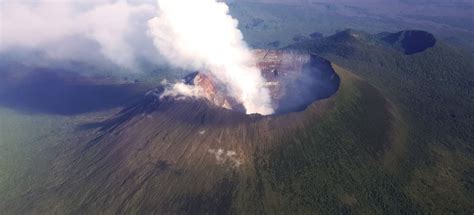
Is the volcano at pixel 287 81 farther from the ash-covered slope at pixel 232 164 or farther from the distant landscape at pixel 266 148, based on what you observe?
the ash-covered slope at pixel 232 164

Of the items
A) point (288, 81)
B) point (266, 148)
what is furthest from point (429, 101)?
point (266, 148)

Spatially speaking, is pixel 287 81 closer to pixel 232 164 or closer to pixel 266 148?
pixel 266 148

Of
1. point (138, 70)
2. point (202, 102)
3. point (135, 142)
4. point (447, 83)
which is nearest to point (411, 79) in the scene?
point (447, 83)

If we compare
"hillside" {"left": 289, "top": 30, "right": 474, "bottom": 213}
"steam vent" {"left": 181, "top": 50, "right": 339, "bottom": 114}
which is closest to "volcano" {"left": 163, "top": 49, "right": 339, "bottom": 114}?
"steam vent" {"left": 181, "top": 50, "right": 339, "bottom": 114}

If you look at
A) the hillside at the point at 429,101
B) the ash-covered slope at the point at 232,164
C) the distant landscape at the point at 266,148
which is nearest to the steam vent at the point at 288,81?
the distant landscape at the point at 266,148

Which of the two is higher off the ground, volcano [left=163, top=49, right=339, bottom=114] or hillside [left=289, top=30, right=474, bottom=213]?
volcano [left=163, top=49, right=339, bottom=114]

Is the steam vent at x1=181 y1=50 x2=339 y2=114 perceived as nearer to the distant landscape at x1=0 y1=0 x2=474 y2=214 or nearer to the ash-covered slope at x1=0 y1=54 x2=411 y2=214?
the distant landscape at x1=0 y1=0 x2=474 y2=214

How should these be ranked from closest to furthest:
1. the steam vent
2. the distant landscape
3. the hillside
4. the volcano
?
the distant landscape < the hillside < the volcano < the steam vent

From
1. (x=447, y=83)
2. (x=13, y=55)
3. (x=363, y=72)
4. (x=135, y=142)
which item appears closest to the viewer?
(x=135, y=142)

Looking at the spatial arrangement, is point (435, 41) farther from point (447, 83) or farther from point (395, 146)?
point (395, 146)
